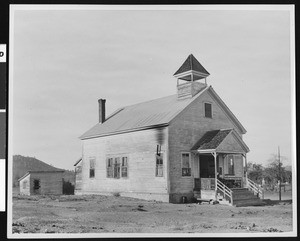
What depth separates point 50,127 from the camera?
1546 cm

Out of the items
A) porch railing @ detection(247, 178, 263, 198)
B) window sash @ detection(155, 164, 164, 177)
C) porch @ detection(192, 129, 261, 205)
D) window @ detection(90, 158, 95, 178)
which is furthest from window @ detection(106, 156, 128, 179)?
porch railing @ detection(247, 178, 263, 198)

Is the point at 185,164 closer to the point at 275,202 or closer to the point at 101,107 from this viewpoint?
the point at 275,202

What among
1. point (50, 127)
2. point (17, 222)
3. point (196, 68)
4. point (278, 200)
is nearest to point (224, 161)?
point (278, 200)

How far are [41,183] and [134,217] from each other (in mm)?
3439

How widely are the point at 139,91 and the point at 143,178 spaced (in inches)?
140

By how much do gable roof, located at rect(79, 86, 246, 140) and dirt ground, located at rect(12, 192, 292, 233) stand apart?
2594 millimetres

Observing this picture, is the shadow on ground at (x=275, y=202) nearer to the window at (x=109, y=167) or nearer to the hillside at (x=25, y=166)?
the window at (x=109, y=167)

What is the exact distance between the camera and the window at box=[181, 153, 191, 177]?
17.8m

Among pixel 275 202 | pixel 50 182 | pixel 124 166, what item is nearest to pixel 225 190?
pixel 275 202

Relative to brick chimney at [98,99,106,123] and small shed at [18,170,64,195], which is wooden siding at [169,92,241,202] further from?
small shed at [18,170,64,195]

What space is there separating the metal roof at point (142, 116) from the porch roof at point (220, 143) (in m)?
1.57

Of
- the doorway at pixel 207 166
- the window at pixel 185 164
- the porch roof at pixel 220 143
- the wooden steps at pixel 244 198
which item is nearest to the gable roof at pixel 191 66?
the porch roof at pixel 220 143

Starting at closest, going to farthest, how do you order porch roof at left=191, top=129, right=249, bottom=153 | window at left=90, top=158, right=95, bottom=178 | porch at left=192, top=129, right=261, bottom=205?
porch at left=192, top=129, right=261, bottom=205, porch roof at left=191, top=129, right=249, bottom=153, window at left=90, top=158, right=95, bottom=178

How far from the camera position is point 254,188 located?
18016 mm
